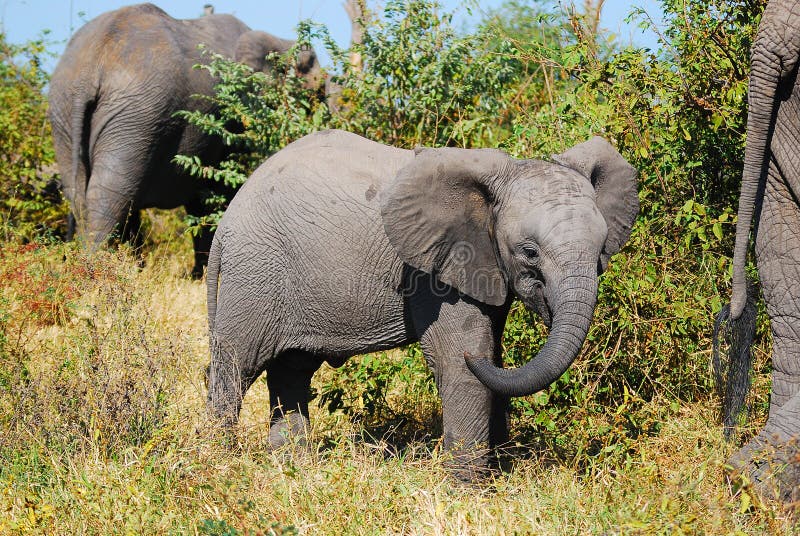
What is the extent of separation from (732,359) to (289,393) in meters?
2.21

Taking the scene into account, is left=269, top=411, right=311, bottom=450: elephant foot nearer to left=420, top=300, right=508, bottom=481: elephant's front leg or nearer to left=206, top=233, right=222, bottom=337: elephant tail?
left=206, top=233, right=222, bottom=337: elephant tail

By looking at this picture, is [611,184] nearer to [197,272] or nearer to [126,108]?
[126,108]

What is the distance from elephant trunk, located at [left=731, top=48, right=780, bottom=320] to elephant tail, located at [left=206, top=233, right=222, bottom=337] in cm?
243

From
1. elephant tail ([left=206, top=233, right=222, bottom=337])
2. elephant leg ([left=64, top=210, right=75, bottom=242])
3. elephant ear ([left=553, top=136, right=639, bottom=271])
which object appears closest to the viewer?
elephant ear ([left=553, top=136, right=639, bottom=271])

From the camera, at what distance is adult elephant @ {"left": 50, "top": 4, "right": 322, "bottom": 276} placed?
874 cm

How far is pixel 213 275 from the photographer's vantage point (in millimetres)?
5500

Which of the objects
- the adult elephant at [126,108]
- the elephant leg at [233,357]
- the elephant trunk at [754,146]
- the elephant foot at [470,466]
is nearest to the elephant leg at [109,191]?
the adult elephant at [126,108]

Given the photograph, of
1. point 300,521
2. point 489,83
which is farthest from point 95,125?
point 300,521

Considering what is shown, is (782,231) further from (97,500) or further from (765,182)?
(97,500)

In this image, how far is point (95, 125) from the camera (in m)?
8.80

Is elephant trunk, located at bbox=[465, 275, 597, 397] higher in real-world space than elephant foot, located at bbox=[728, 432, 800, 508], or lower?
higher

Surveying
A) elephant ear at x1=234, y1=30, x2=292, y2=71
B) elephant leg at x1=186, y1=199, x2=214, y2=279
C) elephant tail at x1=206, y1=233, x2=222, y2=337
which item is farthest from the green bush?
elephant tail at x1=206, y1=233, x2=222, y2=337

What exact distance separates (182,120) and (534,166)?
5186 mm

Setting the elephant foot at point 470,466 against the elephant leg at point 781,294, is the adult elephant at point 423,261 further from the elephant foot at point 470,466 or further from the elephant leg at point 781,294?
the elephant leg at point 781,294
